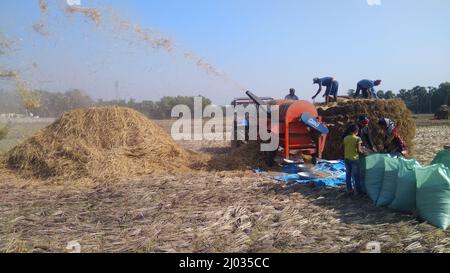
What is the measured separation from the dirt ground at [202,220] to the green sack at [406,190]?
0.56 feet

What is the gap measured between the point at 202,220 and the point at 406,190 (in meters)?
3.06

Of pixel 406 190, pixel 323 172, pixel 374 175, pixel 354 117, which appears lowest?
pixel 323 172

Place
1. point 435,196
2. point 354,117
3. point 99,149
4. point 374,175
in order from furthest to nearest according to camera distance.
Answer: point 354,117, point 99,149, point 374,175, point 435,196

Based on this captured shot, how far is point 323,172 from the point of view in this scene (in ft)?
30.0

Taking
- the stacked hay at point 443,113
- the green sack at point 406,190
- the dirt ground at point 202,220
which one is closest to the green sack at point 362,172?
the dirt ground at point 202,220

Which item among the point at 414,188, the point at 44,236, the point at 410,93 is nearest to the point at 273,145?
the point at 414,188

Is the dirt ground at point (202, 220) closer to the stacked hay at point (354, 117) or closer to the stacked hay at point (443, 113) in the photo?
the stacked hay at point (354, 117)

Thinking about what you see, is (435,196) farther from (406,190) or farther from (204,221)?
(204,221)

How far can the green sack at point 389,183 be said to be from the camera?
237 inches

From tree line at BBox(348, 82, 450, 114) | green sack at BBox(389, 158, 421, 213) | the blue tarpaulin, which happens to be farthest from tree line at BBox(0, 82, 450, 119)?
green sack at BBox(389, 158, 421, 213)

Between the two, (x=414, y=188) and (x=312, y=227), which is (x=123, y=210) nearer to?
(x=312, y=227)

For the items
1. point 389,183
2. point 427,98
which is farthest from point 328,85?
point 427,98
